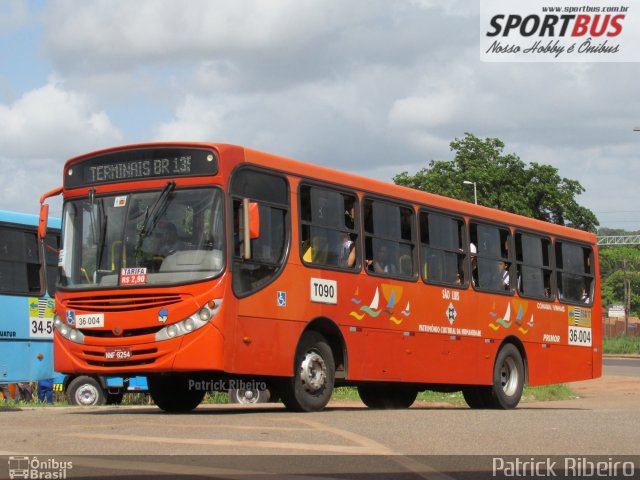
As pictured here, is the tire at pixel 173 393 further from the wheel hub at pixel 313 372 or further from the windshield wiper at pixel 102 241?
the windshield wiper at pixel 102 241

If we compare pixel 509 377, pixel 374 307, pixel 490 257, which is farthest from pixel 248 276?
pixel 509 377

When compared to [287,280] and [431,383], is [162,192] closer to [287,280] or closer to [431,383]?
[287,280]

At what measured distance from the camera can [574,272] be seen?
2328 centimetres

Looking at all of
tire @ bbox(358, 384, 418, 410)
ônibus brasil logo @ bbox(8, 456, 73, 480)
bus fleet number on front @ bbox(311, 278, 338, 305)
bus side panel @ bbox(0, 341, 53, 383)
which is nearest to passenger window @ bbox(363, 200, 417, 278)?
bus fleet number on front @ bbox(311, 278, 338, 305)

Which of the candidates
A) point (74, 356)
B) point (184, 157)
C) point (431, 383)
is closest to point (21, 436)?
point (74, 356)

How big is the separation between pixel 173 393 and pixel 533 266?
7.74 meters

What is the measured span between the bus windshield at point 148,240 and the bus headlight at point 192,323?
36 cm

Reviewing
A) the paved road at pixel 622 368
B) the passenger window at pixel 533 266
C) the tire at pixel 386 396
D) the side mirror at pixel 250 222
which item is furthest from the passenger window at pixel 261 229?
the paved road at pixel 622 368

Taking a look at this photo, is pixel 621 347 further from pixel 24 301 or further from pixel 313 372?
pixel 313 372

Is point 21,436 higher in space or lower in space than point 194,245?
lower

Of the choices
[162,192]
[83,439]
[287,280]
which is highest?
[162,192]

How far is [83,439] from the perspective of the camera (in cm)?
1147

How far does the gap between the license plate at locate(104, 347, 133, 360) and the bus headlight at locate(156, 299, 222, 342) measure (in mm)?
429

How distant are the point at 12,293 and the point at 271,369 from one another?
8.62 meters
